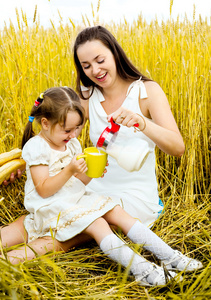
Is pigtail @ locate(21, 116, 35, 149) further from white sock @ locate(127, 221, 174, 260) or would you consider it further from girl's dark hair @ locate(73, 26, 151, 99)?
white sock @ locate(127, 221, 174, 260)

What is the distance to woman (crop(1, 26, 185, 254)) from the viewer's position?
4.94ft

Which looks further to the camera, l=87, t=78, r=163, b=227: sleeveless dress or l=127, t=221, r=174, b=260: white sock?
l=87, t=78, r=163, b=227: sleeveless dress

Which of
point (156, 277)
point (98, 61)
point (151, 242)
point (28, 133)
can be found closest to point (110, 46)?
point (98, 61)

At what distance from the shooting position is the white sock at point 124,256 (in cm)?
122

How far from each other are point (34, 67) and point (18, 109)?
236 mm

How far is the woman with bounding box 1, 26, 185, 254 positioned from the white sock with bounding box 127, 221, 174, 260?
0.73 ft

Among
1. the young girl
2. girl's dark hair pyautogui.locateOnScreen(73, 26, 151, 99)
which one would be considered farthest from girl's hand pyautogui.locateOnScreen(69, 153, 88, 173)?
girl's dark hair pyautogui.locateOnScreen(73, 26, 151, 99)

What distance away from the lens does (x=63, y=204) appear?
140 centimetres

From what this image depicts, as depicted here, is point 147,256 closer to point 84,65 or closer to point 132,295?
point 132,295

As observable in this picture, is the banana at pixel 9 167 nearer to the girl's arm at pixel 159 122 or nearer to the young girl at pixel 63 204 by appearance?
the young girl at pixel 63 204

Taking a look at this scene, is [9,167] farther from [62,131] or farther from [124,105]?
[124,105]

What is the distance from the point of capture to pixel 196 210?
1.82 m

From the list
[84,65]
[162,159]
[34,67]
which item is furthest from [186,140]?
[34,67]

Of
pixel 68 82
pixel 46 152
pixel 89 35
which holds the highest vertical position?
pixel 89 35
